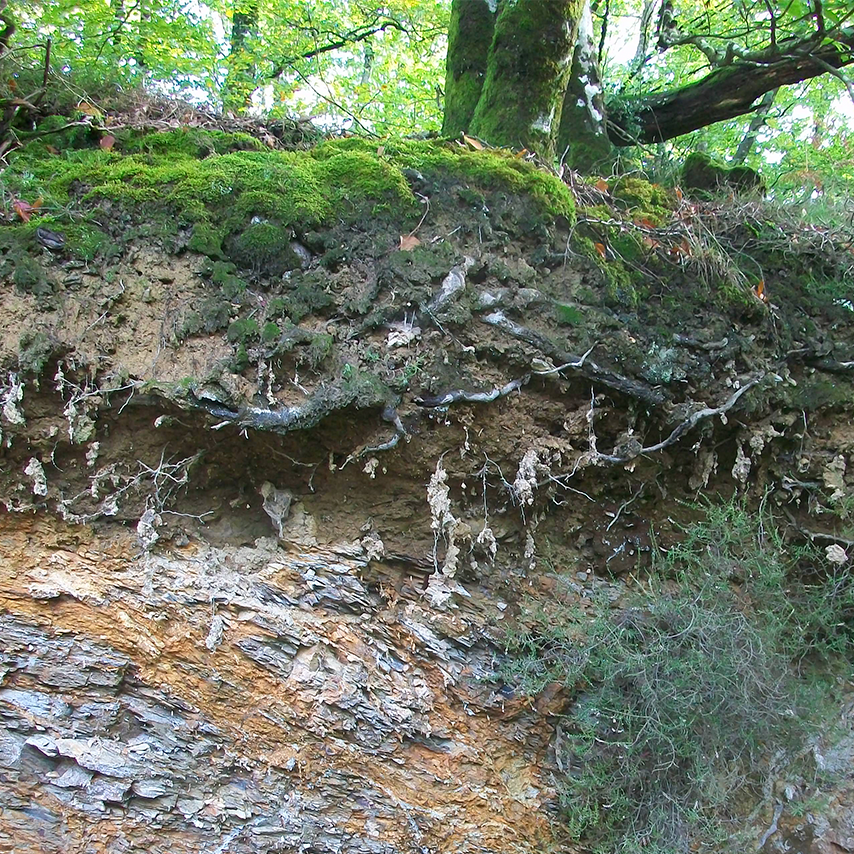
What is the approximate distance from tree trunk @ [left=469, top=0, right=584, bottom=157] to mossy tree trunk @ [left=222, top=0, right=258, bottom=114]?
172cm

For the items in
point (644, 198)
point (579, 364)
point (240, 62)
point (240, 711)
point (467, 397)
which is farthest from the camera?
point (240, 62)

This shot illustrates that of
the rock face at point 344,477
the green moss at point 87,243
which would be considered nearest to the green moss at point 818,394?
the rock face at point 344,477

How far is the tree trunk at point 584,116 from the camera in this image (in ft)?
15.3

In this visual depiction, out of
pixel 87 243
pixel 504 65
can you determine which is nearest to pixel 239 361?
pixel 87 243

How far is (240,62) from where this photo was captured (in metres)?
6.45

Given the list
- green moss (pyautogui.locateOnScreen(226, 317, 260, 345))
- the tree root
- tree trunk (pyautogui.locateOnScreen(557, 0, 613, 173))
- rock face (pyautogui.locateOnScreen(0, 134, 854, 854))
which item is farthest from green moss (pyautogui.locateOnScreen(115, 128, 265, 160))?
tree trunk (pyautogui.locateOnScreen(557, 0, 613, 173))

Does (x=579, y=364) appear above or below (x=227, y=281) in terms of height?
below

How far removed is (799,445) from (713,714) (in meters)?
1.52

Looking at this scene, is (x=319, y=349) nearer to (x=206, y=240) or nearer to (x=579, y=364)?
(x=206, y=240)

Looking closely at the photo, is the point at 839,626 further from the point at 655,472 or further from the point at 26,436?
the point at 26,436

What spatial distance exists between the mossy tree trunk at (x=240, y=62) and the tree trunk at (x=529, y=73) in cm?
172

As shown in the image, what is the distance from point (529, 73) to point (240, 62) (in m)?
3.63

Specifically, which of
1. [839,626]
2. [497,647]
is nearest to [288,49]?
[497,647]

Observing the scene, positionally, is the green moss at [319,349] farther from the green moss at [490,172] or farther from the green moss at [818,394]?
the green moss at [818,394]
